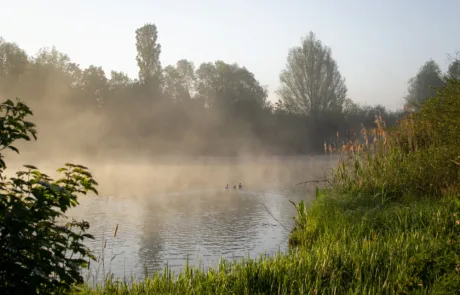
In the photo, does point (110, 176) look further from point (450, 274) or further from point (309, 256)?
point (450, 274)

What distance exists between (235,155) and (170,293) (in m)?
31.6

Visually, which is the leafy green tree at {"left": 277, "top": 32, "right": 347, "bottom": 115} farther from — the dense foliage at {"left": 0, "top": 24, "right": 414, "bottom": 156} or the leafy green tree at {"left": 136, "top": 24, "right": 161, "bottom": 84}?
the leafy green tree at {"left": 136, "top": 24, "right": 161, "bottom": 84}

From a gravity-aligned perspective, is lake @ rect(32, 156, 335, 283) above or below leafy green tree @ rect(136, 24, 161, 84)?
below

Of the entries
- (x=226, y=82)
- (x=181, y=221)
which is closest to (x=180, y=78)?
(x=226, y=82)

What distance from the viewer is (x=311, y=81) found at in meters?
44.5

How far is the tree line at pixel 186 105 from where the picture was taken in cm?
3388

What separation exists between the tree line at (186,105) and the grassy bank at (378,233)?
65.5 ft

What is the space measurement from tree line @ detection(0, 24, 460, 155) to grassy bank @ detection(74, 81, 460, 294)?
19971 millimetres

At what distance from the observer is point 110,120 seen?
35.7 metres

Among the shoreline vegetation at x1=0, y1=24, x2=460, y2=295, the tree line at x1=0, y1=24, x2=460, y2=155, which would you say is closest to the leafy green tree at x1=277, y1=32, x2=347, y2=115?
the tree line at x1=0, y1=24, x2=460, y2=155

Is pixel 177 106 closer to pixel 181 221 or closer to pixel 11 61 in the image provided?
pixel 11 61

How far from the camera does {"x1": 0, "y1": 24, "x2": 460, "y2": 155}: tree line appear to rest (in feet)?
111

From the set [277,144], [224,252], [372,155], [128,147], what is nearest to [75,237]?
[224,252]

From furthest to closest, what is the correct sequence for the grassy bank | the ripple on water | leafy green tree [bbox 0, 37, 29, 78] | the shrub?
1. leafy green tree [bbox 0, 37, 29, 78]
2. the shrub
3. the ripple on water
4. the grassy bank
